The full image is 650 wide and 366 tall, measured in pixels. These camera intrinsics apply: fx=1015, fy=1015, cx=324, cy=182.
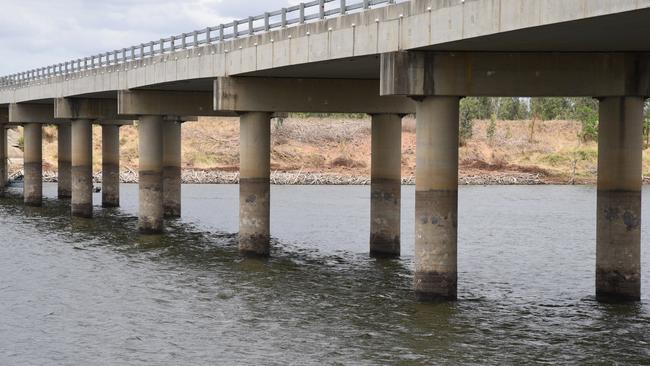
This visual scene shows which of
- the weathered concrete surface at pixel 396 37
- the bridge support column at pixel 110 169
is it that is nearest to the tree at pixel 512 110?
the bridge support column at pixel 110 169

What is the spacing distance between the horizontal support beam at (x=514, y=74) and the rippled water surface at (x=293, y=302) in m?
6.76

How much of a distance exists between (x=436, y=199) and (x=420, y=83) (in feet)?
11.7

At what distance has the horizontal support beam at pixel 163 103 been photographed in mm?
53781

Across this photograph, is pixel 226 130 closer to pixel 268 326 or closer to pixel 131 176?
pixel 131 176

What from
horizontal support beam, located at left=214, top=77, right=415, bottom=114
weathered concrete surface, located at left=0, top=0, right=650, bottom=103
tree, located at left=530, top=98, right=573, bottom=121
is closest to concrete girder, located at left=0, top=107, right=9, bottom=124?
weathered concrete surface, located at left=0, top=0, right=650, bottom=103

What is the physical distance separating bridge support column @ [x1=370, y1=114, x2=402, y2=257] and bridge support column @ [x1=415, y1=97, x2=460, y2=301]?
12.5 meters

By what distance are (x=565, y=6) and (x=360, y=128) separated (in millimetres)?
111282

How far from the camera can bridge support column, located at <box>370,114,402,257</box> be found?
144 feet

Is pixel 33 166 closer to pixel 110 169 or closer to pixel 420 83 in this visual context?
pixel 110 169

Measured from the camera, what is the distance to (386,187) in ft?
145

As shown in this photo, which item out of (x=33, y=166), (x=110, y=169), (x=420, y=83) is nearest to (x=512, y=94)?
(x=420, y=83)

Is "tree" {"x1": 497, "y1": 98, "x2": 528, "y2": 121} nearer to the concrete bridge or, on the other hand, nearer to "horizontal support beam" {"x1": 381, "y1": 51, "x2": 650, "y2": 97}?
the concrete bridge

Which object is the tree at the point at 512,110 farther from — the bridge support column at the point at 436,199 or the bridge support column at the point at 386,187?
the bridge support column at the point at 436,199

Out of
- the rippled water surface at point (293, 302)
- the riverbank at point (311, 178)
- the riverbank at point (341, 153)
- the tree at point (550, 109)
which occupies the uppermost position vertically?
the tree at point (550, 109)
